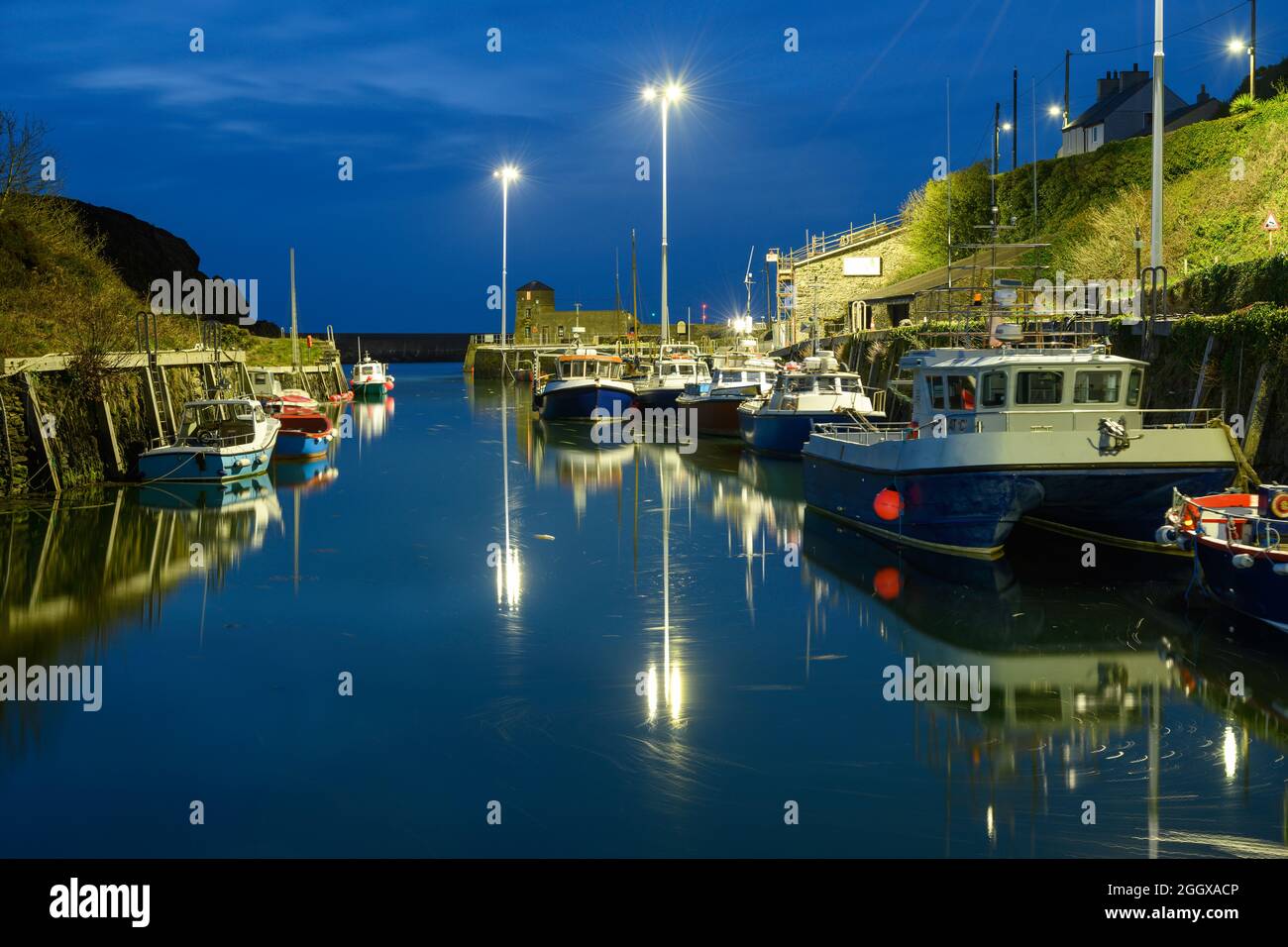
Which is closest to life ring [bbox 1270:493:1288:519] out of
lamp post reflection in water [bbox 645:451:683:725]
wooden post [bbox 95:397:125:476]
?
lamp post reflection in water [bbox 645:451:683:725]

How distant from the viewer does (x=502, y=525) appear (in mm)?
25469

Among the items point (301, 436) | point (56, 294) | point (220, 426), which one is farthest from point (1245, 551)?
point (56, 294)

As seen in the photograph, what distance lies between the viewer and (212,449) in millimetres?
29094

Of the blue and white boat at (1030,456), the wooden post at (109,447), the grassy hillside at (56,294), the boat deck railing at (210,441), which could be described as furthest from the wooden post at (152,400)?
the blue and white boat at (1030,456)

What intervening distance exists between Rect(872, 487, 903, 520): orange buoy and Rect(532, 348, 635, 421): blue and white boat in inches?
1238

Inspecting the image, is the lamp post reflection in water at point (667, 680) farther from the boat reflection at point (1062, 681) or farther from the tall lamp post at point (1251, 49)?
the tall lamp post at point (1251, 49)

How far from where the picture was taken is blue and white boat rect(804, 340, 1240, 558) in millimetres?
17922

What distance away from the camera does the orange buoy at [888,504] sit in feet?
68.3

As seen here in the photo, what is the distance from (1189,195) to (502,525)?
30.3 meters

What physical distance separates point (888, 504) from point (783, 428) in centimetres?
1458

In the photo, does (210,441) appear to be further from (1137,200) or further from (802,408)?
(1137,200)

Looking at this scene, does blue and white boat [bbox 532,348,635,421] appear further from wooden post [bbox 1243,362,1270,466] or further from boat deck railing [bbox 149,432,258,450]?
wooden post [bbox 1243,362,1270,466]
